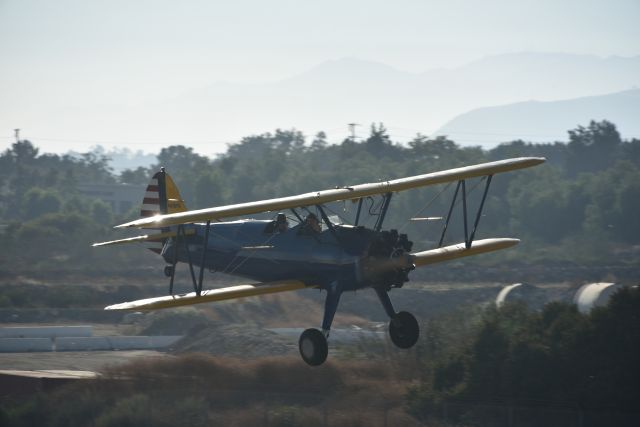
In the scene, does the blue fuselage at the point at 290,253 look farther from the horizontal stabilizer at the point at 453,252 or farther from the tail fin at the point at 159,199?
the tail fin at the point at 159,199

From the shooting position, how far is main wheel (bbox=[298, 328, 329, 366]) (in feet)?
64.6

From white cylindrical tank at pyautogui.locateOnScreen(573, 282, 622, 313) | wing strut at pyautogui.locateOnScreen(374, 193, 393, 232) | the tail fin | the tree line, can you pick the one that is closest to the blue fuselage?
wing strut at pyautogui.locateOnScreen(374, 193, 393, 232)

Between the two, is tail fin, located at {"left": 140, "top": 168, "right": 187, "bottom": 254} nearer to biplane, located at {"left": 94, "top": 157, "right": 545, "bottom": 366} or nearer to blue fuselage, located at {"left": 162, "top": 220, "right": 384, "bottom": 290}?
blue fuselage, located at {"left": 162, "top": 220, "right": 384, "bottom": 290}

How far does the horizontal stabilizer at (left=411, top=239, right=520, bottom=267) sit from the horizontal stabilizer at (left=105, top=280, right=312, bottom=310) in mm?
2689

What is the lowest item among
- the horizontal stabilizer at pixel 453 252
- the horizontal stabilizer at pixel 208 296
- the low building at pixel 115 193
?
the horizontal stabilizer at pixel 208 296

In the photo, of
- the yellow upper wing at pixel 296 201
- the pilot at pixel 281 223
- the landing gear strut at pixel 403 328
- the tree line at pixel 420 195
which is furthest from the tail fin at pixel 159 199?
the tree line at pixel 420 195

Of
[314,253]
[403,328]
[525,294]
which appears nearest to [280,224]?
[314,253]

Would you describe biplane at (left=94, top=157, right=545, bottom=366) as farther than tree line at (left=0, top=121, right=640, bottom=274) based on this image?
No

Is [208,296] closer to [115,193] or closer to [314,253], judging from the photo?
[314,253]

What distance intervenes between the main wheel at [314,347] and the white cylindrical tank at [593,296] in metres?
27.3

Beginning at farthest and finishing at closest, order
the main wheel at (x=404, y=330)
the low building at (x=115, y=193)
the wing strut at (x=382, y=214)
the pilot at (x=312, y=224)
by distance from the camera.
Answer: the low building at (x=115, y=193), the main wheel at (x=404, y=330), the pilot at (x=312, y=224), the wing strut at (x=382, y=214)

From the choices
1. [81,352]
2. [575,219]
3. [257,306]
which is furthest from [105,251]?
[575,219]

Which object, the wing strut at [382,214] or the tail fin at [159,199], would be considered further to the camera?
the tail fin at [159,199]

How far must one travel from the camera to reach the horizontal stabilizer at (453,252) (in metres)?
21.2
